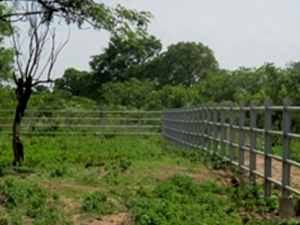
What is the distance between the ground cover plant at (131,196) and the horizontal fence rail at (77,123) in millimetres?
12570

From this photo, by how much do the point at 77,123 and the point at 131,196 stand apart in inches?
715

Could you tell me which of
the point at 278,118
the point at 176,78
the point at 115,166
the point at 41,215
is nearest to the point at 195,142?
the point at 278,118

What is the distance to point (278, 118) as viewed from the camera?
17.0 metres

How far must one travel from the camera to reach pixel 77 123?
25.6 meters

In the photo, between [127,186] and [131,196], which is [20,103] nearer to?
[127,186]

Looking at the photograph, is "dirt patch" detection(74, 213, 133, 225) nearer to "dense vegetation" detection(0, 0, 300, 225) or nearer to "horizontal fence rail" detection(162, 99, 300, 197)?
"dense vegetation" detection(0, 0, 300, 225)

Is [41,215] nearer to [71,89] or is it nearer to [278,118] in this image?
[278,118]

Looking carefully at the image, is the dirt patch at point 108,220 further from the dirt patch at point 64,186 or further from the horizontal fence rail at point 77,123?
the horizontal fence rail at point 77,123

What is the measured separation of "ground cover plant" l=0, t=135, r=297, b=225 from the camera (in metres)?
6.53

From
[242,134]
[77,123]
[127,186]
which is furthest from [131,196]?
[77,123]

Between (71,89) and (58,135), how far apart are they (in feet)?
99.1

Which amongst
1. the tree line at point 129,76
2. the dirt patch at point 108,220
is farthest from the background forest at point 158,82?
the dirt patch at point 108,220

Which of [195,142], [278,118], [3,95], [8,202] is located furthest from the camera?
[3,95]

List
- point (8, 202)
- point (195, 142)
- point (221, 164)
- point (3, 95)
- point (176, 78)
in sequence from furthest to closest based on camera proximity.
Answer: point (176, 78)
point (3, 95)
point (195, 142)
point (221, 164)
point (8, 202)
